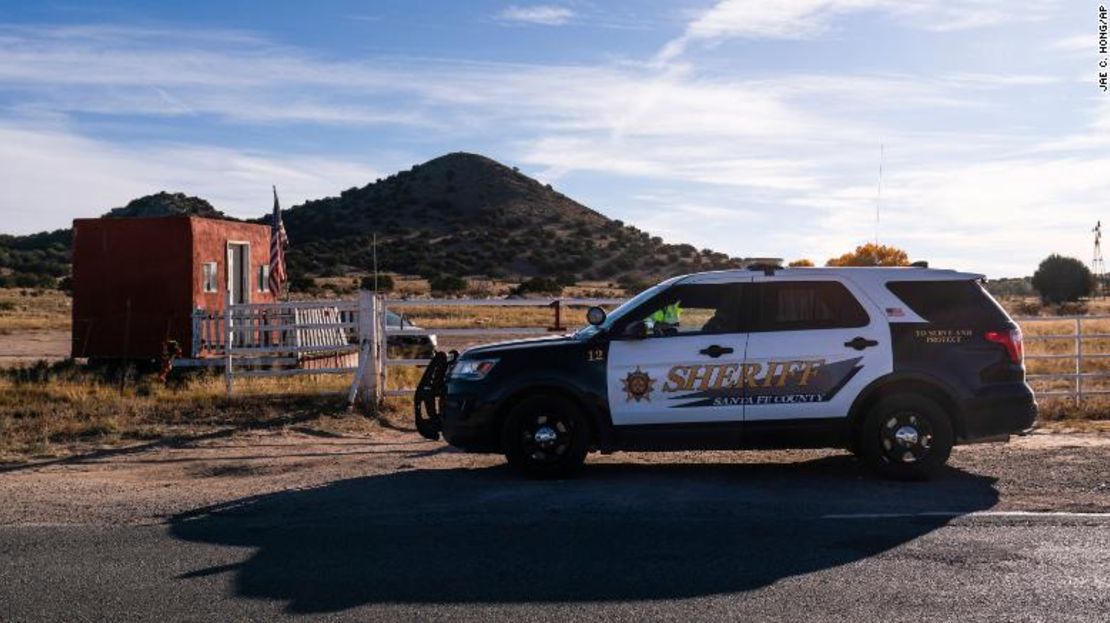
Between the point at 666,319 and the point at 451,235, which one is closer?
the point at 666,319

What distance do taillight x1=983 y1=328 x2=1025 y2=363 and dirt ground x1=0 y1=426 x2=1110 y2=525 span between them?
109cm

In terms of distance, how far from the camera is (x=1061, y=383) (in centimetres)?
2030

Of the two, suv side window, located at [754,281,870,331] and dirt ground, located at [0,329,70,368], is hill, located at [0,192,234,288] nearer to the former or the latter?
dirt ground, located at [0,329,70,368]

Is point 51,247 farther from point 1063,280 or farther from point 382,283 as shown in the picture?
point 1063,280

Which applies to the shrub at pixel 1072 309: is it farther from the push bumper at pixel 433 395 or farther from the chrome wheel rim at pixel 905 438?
the push bumper at pixel 433 395

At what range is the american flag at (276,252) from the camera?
26206 mm

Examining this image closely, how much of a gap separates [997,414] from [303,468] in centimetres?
651

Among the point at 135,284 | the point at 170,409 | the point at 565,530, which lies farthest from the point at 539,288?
the point at 565,530

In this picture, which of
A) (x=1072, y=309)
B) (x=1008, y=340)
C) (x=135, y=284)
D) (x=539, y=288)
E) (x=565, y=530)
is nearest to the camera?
(x=565, y=530)

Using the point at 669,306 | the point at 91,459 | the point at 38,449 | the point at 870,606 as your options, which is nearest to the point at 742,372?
the point at 669,306

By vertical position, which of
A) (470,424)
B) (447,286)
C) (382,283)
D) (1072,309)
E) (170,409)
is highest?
(382,283)

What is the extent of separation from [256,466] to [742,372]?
4913 millimetres

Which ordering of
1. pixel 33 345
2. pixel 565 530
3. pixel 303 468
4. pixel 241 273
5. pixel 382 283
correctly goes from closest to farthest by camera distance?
pixel 565 530, pixel 303 468, pixel 241 273, pixel 33 345, pixel 382 283

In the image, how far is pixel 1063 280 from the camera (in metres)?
61.4
